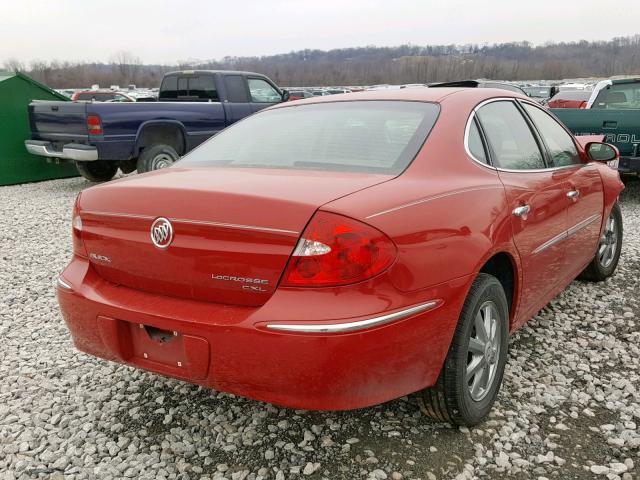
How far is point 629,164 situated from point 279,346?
7164mm

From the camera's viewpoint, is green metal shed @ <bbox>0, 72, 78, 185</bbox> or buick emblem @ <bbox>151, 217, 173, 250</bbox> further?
green metal shed @ <bbox>0, 72, 78, 185</bbox>

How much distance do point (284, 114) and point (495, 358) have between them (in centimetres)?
174

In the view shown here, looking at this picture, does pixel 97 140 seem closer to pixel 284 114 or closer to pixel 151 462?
pixel 284 114

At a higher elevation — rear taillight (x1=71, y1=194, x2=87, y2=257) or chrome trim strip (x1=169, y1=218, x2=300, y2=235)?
chrome trim strip (x1=169, y1=218, x2=300, y2=235)

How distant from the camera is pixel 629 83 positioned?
8828mm

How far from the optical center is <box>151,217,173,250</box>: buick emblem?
221 centimetres

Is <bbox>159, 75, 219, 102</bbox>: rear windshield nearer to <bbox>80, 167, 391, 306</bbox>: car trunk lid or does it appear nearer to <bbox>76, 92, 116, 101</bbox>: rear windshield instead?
<bbox>80, 167, 391, 306</bbox>: car trunk lid

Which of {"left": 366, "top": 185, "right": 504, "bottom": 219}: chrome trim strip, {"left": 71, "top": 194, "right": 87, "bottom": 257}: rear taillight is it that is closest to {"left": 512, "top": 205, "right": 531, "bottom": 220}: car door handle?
{"left": 366, "top": 185, "right": 504, "bottom": 219}: chrome trim strip

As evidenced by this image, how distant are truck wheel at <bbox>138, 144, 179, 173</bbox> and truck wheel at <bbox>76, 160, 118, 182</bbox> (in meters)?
1.45

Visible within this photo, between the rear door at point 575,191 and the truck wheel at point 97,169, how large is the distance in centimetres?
849

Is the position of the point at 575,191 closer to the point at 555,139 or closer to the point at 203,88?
the point at 555,139

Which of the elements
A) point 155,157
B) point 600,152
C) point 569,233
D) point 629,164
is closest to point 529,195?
point 569,233

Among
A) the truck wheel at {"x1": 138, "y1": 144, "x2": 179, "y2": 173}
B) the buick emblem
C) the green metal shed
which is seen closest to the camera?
the buick emblem

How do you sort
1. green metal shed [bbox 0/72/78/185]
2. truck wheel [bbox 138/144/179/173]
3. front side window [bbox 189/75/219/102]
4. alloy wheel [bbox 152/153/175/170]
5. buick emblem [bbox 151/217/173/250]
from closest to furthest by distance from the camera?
buick emblem [bbox 151/217/173/250], truck wheel [bbox 138/144/179/173], alloy wheel [bbox 152/153/175/170], green metal shed [bbox 0/72/78/185], front side window [bbox 189/75/219/102]
